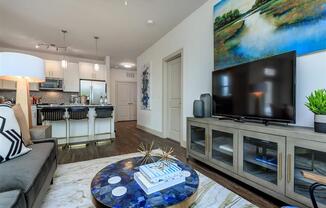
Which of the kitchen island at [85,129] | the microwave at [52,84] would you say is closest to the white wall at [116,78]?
the microwave at [52,84]

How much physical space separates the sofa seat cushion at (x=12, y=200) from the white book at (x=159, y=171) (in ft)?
2.33

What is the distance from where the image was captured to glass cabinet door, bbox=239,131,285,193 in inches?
61.3

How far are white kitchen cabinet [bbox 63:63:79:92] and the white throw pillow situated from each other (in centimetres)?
490

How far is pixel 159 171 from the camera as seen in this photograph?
1.20m

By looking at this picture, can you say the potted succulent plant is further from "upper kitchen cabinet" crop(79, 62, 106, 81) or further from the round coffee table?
"upper kitchen cabinet" crop(79, 62, 106, 81)

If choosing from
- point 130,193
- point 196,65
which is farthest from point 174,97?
point 130,193

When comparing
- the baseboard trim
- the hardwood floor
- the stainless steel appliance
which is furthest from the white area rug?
the stainless steel appliance

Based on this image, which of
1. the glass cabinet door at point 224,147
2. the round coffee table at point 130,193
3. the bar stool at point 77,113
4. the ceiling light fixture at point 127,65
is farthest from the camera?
the ceiling light fixture at point 127,65

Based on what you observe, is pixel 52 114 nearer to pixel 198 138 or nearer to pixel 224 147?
pixel 198 138

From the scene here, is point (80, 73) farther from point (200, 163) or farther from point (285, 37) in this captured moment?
point (285, 37)

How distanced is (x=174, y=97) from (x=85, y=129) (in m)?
2.48

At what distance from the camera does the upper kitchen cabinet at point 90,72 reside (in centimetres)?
615

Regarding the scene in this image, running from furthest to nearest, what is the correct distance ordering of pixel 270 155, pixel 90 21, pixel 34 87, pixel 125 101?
1. pixel 125 101
2. pixel 34 87
3. pixel 90 21
4. pixel 270 155

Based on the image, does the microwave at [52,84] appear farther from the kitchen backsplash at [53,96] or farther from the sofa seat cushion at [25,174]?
the sofa seat cushion at [25,174]
